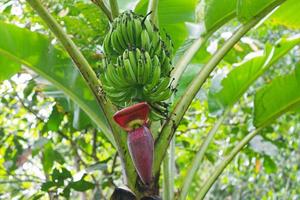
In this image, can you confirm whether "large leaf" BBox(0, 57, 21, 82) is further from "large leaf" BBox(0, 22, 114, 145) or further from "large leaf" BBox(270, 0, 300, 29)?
"large leaf" BBox(270, 0, 300, 29)

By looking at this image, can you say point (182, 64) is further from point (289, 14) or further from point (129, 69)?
point (289, 14)

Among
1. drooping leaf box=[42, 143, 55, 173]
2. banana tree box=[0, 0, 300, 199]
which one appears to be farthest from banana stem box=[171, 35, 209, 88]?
drooping leaf box=[42, 143, 55, 173]

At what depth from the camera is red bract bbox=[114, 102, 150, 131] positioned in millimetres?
900

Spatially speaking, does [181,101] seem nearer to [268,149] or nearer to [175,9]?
[175,9]

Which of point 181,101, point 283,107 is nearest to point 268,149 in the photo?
point 283,107

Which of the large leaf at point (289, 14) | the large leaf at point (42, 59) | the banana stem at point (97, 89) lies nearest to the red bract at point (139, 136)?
the banana stem at point (97, 89)

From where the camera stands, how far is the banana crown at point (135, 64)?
3.15ft

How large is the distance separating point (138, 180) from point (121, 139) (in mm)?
104

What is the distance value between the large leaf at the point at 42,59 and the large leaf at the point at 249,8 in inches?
19.6

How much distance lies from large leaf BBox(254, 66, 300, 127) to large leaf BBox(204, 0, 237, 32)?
0.85 ft

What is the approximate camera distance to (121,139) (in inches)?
41.8

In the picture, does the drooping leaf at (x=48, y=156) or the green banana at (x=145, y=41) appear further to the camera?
the drooping leaf at (x=48, y=156)

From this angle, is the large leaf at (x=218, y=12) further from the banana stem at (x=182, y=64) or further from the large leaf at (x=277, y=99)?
the large leaf at (x=277, y=99)

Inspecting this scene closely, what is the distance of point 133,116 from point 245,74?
74cm
